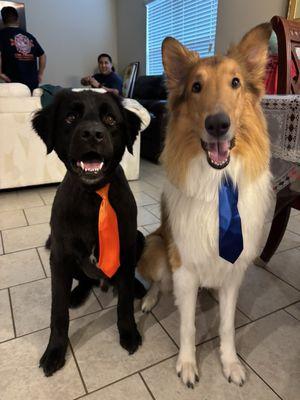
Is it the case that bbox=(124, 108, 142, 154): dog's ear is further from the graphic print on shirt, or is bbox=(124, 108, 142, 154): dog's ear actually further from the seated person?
the seated person

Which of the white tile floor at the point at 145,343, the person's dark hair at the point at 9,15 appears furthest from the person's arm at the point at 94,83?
the white tile floor at the point at 145,343

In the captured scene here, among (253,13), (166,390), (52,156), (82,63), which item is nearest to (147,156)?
(52,156)

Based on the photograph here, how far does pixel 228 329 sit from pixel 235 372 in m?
0.17

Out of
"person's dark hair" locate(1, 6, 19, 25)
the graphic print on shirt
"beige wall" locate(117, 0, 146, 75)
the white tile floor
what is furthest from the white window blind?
the white tile floor

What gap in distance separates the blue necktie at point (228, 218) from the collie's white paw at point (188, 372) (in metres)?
0.54

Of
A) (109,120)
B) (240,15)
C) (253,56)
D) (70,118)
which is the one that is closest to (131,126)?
(109,120)

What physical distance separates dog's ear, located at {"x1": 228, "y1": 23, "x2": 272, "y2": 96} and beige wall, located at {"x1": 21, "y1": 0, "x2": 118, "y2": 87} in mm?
7146

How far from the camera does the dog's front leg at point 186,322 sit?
1.34 metres

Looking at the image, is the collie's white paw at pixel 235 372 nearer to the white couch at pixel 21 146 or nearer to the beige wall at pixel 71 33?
the white couch at pixel 21 146

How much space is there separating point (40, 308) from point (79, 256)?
2.03ft

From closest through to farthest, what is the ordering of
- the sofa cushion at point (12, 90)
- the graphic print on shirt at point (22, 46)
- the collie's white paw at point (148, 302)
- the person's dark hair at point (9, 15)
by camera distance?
the collie's white paw at point (148, 302) < the sofa cushion at point (12, 90) < the person's dark hair at point (9, 15) < the graphic print on shirt at point (22, 46)

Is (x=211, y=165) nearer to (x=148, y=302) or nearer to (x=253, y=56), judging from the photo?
(x=253, y=56)

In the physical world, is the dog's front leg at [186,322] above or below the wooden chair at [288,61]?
below

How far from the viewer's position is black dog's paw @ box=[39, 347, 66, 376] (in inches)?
53.9
